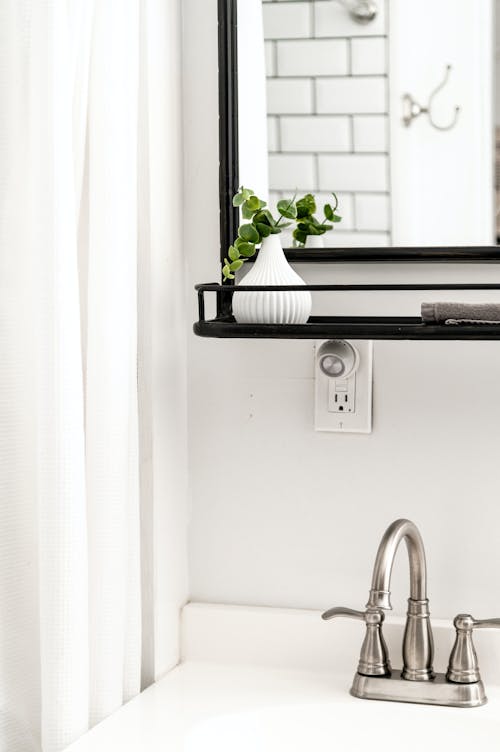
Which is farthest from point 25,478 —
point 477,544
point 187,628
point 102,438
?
point 477,544

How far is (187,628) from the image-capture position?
133 cm

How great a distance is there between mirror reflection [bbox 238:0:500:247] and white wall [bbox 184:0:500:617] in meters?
0.06

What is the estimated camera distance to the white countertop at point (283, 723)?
1.08m

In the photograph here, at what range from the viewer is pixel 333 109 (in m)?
1.24

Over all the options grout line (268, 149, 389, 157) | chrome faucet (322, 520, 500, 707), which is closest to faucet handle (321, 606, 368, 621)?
chrome faucet (322, 520, 500, 707)

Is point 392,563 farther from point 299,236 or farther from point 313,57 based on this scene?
point 313,57

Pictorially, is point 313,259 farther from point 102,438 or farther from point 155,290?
point 102,438

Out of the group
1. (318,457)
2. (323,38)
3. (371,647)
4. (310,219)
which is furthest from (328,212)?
(371,647)

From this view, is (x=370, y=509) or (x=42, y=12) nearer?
(x=42, y=12)

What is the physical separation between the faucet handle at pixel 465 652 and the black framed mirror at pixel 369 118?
0.46m

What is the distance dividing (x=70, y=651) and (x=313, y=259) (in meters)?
0.59

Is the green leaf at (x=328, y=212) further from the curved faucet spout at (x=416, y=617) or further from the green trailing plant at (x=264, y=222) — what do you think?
the curved faucet spout at (x=416, y=617)

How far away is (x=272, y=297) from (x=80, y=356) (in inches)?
10.9

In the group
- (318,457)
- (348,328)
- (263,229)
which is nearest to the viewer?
(348,328)
